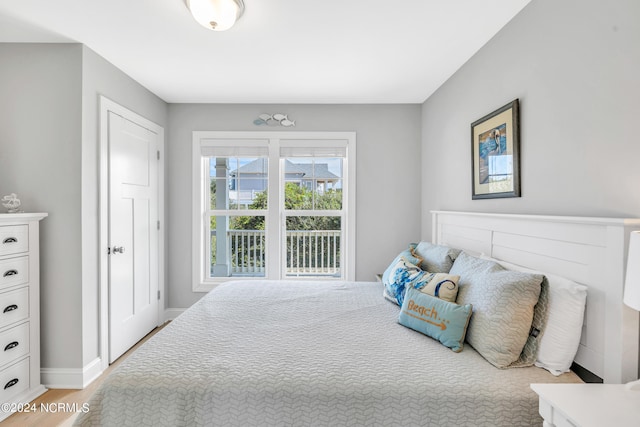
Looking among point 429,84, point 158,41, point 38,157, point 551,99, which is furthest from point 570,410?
point 38,157

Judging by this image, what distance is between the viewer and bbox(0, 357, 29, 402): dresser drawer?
6.45 feet

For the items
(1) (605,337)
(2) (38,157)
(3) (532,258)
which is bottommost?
(1) (605,337)

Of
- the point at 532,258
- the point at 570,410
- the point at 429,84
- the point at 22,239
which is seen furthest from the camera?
the point at 429,84

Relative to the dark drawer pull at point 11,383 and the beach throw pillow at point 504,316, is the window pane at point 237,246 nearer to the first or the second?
the dark drawer pull at point 11,383

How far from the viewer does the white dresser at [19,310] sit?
1.97 metres

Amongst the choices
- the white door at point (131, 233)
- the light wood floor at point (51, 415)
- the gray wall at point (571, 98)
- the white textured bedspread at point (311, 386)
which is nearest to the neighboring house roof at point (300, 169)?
the white door at point (131, 233)

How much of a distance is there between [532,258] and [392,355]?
948 millimetres

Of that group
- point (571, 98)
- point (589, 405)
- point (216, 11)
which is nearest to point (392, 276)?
point (589, 405)

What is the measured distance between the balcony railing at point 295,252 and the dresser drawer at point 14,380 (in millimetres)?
1867

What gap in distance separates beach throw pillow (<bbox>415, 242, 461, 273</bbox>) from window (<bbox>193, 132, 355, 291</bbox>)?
1.22m

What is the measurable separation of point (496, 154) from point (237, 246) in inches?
113

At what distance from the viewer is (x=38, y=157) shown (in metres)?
2.28

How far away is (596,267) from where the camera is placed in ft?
4.31

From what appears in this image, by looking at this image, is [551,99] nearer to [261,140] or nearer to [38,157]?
[261,140]
